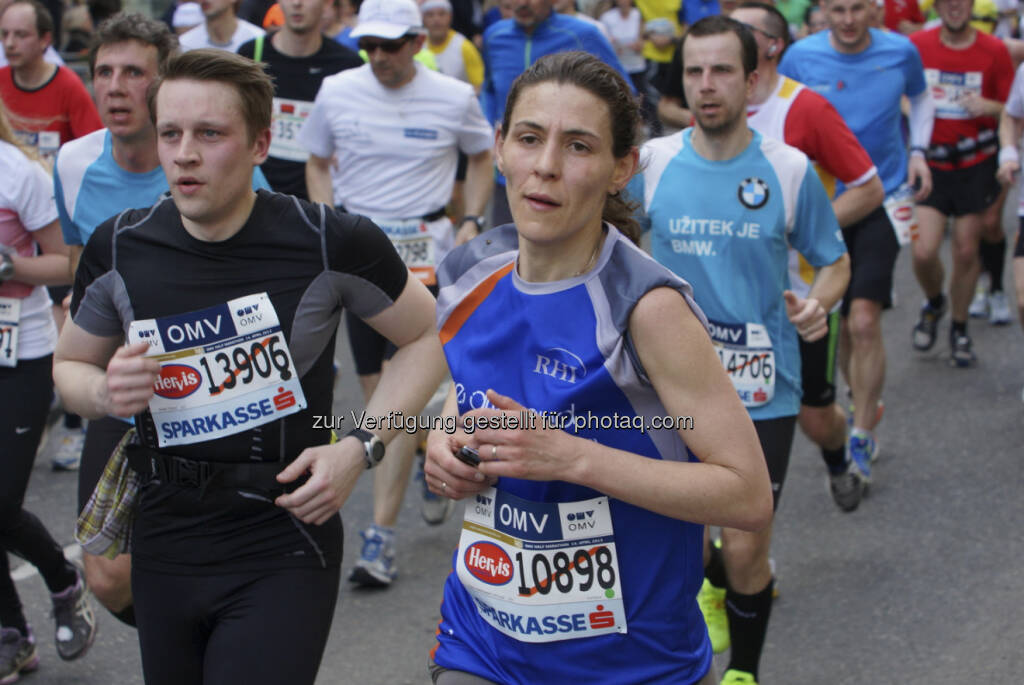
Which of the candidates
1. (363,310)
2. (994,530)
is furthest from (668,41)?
(363,310)

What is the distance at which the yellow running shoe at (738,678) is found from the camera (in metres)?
4.18

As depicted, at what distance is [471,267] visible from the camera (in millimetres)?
2789

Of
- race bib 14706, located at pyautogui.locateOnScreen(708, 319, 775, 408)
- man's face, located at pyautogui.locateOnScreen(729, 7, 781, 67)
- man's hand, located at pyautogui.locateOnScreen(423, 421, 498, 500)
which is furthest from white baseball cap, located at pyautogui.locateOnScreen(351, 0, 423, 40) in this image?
man's hand, located at pyautogui.locateOnScreen(423, 421, 498, 500)

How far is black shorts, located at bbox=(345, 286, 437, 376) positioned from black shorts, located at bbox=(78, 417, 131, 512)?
199 cm

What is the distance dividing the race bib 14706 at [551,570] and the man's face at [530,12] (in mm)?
5955

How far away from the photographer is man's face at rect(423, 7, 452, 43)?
10281mm

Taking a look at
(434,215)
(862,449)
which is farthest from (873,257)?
(434,215)

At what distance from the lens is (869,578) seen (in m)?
5.34

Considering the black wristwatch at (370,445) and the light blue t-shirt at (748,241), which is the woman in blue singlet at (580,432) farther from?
the light blue t-shirt at (748,241)

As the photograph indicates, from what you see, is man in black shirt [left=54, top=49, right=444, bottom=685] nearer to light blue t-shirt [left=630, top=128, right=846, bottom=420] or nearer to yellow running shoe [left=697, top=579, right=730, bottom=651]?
light blue t-shirt [left=630, top=128, right=846, bottom=420]

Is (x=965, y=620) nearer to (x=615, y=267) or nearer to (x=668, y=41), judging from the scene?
(x=615, y=267)

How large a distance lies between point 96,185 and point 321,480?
1.75 metres

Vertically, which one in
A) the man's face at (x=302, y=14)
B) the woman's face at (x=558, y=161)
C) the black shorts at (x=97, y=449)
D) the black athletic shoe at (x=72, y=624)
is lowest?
the black athletic shoe at (x=72, y=624)

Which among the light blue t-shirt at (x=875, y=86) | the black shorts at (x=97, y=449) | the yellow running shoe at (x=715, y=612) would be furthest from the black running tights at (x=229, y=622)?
the light blue t-shirt at (x=875, y=86)
